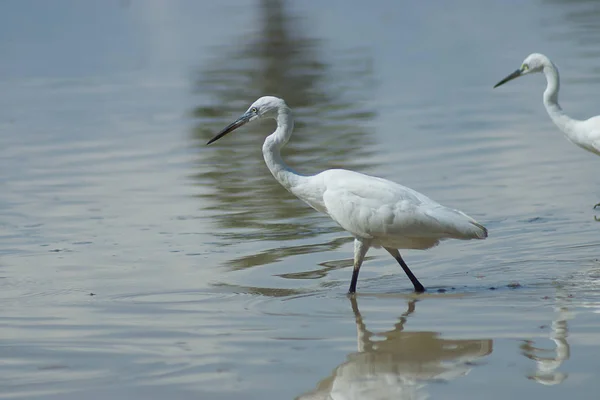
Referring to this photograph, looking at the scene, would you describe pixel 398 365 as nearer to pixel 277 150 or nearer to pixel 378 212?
pixel 378 212

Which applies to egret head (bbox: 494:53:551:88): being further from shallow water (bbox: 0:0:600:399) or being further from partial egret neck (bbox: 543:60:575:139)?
shallow water (bbox: 0:0:600:399)

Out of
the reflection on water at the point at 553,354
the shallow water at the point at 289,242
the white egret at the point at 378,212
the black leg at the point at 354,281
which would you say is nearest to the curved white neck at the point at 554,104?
the shallow water at the point at 289,242

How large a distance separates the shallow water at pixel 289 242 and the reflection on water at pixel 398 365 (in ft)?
0.06

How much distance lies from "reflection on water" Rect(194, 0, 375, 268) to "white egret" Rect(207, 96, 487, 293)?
106 centimetres

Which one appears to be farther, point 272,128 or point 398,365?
point 272,128

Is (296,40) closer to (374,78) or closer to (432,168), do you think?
(374,78)

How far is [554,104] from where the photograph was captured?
11.8m

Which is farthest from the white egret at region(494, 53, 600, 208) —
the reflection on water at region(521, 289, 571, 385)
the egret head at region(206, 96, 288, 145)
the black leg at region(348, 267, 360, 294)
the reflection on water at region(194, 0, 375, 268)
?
the reflection on water at region(521, 289, 571, 385)

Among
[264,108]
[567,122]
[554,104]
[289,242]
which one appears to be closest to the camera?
[264,108]

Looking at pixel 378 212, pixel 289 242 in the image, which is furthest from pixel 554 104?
pixel 378 212

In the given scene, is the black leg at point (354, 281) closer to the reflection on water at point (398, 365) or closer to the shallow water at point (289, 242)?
the shallow water at point (289, 242)

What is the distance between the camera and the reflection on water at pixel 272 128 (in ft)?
34.9

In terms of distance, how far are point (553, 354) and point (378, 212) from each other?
82.0 inches

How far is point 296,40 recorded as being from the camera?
29141 millimetres
